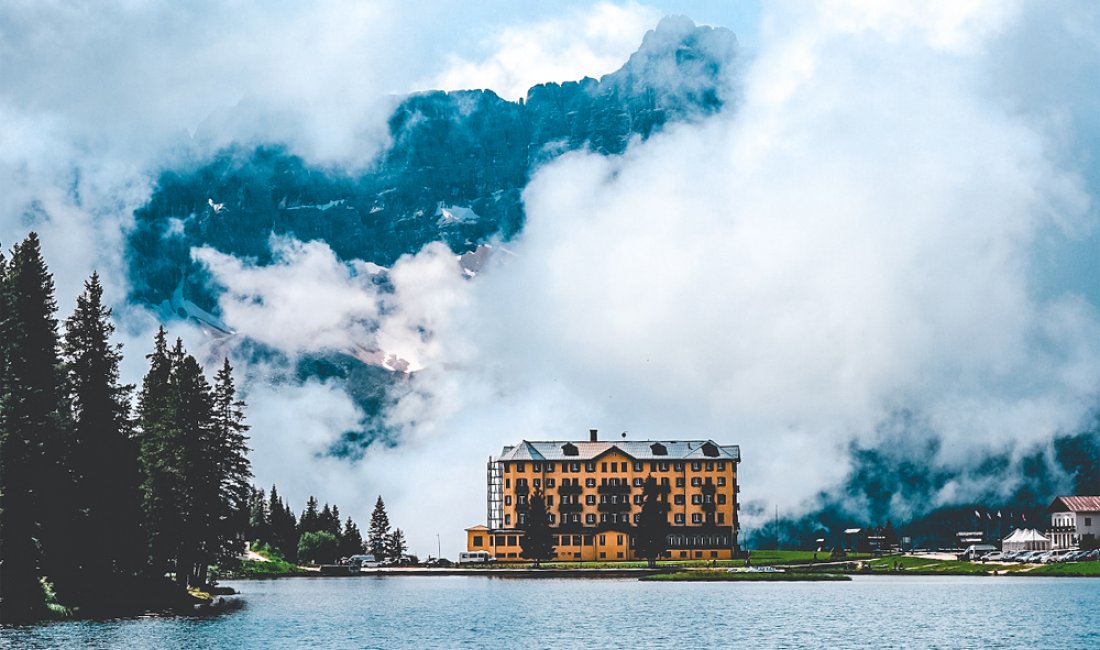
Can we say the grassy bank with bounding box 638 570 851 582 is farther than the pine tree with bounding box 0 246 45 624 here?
Yes

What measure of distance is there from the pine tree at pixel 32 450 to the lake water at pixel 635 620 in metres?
3.89

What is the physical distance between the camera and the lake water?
9512 centimetres

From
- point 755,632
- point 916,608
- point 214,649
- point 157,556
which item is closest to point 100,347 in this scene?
point 157,556

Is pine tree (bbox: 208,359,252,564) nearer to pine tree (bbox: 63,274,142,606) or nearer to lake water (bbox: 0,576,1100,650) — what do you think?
lake water (bbox: 0,576,1100,650)

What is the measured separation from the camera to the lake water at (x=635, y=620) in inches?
3745

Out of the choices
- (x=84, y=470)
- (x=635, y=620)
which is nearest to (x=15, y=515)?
(x=84, y=470)

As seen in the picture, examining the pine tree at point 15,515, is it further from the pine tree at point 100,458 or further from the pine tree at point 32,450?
the pine tree at point 100,458

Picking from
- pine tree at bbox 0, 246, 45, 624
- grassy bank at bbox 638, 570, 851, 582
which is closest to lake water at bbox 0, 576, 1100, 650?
pine tree at bbox 0, 246, 45, 624

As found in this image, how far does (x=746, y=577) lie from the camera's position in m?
188

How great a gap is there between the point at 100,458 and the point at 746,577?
100795 mm

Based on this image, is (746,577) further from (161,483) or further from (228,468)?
(161,483)

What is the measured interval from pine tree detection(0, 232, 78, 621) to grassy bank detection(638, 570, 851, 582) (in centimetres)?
10220

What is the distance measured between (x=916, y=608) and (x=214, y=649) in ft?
204

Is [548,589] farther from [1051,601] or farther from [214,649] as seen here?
[214,649]
